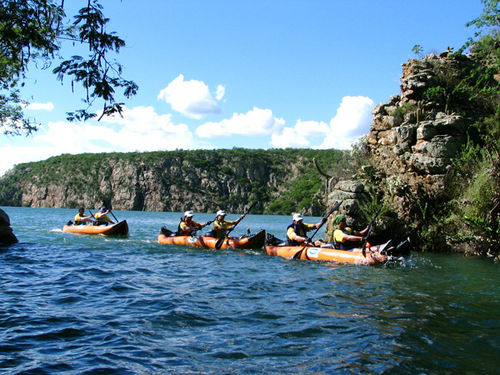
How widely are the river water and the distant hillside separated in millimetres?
84693

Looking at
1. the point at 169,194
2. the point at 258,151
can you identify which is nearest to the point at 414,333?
the point at 169,194

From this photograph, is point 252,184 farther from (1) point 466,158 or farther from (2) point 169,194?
(1) point 466,158

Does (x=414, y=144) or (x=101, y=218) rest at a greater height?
(x=414, y=144)

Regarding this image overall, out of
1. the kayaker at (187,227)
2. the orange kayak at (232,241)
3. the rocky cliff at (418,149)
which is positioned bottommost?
the orange kayak at (232,241)

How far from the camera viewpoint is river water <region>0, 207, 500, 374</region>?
16.0 ft

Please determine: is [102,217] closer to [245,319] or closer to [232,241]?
[232,241]

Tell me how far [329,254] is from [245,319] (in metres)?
7.12

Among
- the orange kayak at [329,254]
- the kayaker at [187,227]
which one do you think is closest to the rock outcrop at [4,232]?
the kayaker at [187,227]

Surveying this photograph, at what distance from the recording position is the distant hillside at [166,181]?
10419 cm

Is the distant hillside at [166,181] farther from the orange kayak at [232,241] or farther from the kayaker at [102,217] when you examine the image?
the orange kayak at [232,241]

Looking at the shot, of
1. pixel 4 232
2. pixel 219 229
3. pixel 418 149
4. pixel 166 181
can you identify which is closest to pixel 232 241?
pixel 219 229

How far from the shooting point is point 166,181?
10831cm

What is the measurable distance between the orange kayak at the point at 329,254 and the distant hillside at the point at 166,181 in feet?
262

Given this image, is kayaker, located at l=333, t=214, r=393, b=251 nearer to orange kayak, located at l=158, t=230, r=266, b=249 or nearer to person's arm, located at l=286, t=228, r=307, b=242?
person's arm, located at l=286, t=228, r=307, b=242
